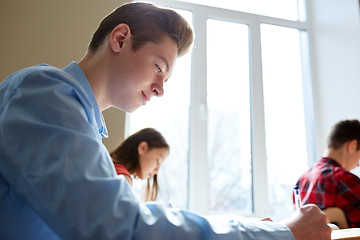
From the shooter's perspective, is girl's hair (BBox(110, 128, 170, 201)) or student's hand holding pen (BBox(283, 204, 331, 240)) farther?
girl's hair (BBox(110, 128, 170, 201))

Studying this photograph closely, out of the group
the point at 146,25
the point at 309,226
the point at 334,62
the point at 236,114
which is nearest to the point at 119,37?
the point at 146,25

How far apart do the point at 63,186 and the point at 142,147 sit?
142 cm

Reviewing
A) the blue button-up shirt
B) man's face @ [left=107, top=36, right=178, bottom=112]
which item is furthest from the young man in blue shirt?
man's face @ [left=107, top=36, right=178, bottom=112]

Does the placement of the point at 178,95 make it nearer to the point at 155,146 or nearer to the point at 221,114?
the point at 221,114

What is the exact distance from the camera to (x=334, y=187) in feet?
5.49

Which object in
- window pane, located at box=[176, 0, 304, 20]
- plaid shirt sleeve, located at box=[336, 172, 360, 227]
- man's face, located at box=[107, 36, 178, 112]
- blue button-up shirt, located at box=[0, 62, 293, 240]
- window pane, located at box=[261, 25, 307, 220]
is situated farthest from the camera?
window pane, located at box=[176, 0, 304, 20]

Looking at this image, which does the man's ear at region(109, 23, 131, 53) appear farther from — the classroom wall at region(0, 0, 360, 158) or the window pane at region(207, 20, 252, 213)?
the window pane at region(207, 20, 252, 213)

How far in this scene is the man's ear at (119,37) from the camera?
2.50 feet

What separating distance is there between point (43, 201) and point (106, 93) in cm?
39

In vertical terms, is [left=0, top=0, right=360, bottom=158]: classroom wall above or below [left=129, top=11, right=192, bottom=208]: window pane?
above

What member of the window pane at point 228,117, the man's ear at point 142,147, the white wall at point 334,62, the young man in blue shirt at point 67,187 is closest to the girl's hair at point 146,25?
the young man in blue shirt at point 67,187

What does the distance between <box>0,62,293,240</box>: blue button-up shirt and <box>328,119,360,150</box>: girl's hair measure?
164cm

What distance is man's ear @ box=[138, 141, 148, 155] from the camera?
6.00 ft

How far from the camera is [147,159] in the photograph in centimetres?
187
